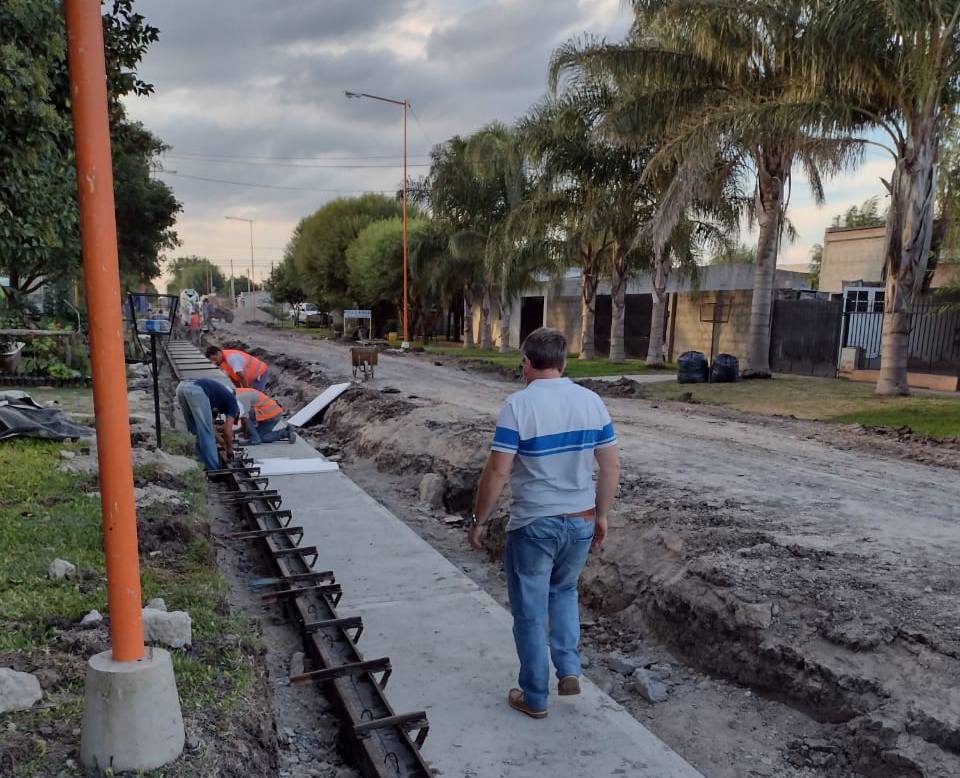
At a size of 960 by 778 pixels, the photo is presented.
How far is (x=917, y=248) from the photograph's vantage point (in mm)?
14219

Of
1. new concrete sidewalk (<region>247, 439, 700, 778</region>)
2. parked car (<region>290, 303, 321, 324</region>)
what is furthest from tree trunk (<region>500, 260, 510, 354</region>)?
parked car (<region>290, 303, 321, 324</region>)

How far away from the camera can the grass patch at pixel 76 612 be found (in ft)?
9.77

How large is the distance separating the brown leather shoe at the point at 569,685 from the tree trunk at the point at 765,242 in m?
16.5

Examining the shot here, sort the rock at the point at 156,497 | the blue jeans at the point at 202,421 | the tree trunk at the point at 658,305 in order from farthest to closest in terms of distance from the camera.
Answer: the tree trunk at the point at 658,305 < the blue jeans at the point at 202,421 < the rock at the point at 156,497

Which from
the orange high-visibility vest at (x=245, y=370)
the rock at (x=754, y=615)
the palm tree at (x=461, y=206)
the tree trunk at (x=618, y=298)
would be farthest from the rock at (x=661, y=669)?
the palm tree at (x=461, y=206)

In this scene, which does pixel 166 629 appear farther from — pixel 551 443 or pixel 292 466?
pixel 292 466

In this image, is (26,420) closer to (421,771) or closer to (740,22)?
(421,771)

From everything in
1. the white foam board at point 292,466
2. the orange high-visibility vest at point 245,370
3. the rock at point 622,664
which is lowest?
the rock at point 622,664

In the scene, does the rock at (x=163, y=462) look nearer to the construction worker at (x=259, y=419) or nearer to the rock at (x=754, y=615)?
the construction worker at (x=259, y=419)

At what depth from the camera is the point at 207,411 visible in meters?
9.13

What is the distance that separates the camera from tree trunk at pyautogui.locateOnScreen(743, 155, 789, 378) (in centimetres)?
1823

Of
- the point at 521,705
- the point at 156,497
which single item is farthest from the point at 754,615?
the point at 156,497

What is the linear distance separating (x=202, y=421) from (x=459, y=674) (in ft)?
19.2

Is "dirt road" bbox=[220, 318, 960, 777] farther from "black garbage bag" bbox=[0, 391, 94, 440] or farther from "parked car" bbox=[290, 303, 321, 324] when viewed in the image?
"parked car" bbox=[290, 303, 321, 324]
